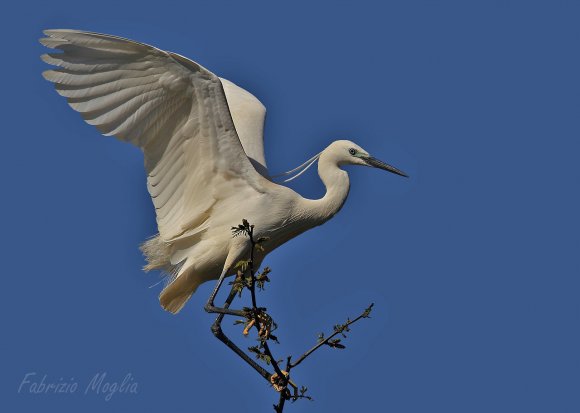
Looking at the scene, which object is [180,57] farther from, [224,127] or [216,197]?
[216,197]

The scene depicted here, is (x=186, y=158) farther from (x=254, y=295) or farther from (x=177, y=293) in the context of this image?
(x=254, y=295)

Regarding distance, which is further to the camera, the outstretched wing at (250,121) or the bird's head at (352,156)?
the outstretched wing at (250,121)

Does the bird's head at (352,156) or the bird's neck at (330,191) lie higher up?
the bird's head at (352,156)

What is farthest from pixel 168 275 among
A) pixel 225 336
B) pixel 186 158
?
pixel 186 158

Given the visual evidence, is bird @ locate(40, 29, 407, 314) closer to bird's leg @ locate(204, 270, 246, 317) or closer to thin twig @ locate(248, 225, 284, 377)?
bird's leg @ locate(204, 270, 246, 317)

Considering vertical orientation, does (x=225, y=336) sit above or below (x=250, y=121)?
below

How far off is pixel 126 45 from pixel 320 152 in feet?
6.92

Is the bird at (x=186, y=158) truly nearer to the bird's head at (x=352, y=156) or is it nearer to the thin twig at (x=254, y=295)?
the bird's head at (x=352, y=156)

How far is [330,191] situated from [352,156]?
36 centimetres

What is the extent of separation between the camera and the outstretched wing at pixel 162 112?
9654 mm

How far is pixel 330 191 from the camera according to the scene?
10.8 meters

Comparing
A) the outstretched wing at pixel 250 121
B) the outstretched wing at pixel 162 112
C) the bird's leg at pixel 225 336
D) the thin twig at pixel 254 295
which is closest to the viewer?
the thin twig at pixel 254 295

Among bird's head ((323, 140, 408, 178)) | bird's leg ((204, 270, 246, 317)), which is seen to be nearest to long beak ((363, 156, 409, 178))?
bird's head ((323, 140, 408, 178))

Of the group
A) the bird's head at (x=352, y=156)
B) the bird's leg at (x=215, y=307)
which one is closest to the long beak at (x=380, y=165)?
the bird's head at (x=352, y=156)
